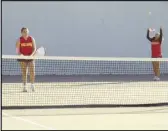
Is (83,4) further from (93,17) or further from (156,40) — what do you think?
(156,40)

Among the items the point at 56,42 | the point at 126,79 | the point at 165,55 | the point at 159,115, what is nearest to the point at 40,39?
the point at 56,42

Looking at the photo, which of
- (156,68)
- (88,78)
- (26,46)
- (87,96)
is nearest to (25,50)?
(26,46)

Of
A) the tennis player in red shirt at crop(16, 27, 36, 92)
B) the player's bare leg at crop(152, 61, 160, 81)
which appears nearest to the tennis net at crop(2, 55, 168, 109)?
the player's bare leg at crop(152, 61, 160, 81)

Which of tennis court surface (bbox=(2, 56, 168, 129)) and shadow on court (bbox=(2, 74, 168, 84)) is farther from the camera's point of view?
shadow on court (bbox=(2, 74, 168, 84))

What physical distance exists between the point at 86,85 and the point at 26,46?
2.48m

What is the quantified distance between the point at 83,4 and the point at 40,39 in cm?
185

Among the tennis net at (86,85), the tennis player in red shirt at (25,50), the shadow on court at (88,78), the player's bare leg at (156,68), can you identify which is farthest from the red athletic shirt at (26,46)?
the player's bare leg at (156,68)

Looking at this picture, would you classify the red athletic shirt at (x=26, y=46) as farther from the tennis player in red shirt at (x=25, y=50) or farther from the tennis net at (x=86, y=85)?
the tennis net at (x=86, y=85)

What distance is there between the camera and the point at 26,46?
451 inches

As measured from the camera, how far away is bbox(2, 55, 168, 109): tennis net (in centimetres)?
1011

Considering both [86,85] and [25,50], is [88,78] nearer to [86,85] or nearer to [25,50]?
[86,85]

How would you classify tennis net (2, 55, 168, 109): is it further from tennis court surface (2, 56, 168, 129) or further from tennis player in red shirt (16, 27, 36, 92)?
tennis player in red shirt (16, 27, 36, 92)

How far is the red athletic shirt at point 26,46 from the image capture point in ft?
37.6

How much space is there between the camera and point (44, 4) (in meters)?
16.0
